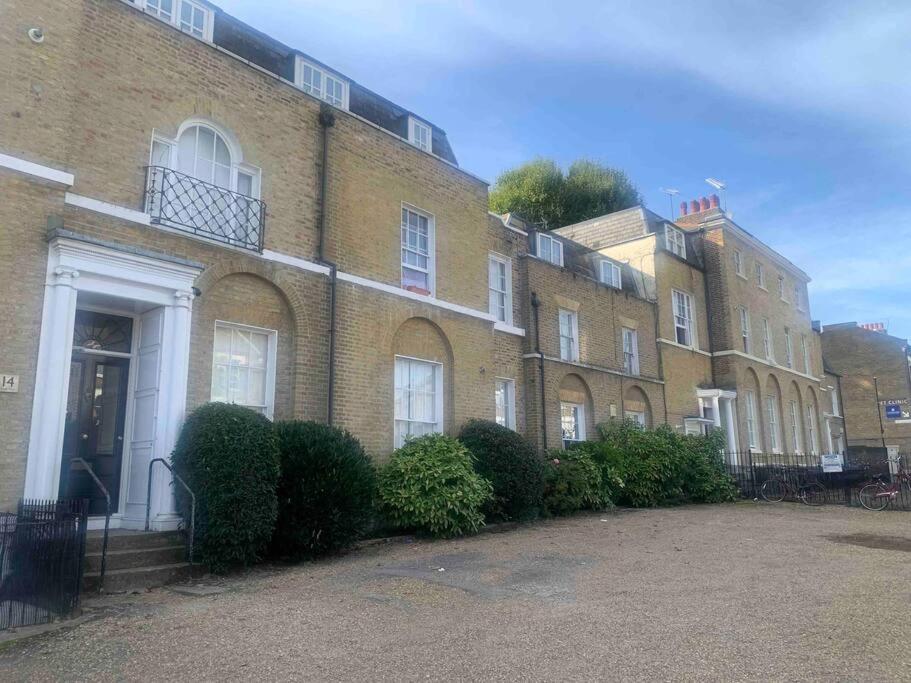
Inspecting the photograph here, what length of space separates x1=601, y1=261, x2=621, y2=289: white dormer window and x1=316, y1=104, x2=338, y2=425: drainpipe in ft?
37.6

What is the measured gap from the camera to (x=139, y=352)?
966cm

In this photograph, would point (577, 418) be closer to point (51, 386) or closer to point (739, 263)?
point (739, 263)

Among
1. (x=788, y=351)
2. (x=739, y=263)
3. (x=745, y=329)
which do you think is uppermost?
(x=739, y=263)

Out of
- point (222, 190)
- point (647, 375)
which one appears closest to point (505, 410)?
point (647, 375)

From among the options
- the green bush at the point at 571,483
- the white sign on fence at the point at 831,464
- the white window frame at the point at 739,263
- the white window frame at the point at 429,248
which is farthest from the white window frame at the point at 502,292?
the white window frame at the point at 739,263

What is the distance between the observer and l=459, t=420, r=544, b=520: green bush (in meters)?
12.8

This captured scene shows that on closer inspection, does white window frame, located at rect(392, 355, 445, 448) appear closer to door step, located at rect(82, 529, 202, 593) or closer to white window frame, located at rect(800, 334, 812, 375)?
door step, located at rect(82, 529, 202, 593)

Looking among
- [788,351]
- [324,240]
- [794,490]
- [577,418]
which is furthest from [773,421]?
[324,240]

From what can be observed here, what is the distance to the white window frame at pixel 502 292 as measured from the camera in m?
17.0

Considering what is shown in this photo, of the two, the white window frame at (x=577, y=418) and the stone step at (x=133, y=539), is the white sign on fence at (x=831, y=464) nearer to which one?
the white window frame at (x=577, y=418)

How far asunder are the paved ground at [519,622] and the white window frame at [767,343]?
755 inches

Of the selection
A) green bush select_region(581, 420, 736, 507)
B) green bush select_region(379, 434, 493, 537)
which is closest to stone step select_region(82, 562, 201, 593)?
green bush select_region(379, 434, 493, 537)

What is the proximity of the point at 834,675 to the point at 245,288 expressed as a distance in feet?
28.8

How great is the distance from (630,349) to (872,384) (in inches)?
1131
